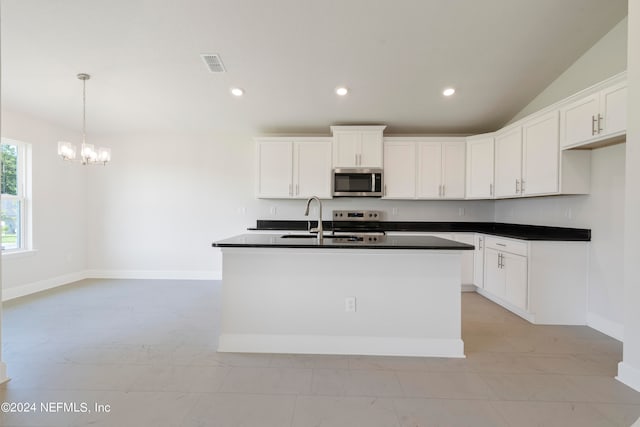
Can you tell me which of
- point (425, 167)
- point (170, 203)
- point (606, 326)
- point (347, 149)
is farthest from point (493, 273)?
point (170, 203)

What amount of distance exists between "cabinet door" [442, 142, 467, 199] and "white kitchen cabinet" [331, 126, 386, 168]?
105cm

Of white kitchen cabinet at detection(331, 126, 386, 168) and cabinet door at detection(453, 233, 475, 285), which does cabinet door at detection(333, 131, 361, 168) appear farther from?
cabinet door at detection(453, 233, 475, 285)

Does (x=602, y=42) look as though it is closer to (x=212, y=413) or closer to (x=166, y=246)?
(x=212, y=413)

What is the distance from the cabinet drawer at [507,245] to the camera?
3.26 meters

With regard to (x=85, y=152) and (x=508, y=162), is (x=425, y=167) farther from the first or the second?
(x=85, y=152)

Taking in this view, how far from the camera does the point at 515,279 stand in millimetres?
3377

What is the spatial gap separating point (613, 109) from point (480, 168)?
1.81m

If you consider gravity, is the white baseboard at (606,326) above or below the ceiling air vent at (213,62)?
below

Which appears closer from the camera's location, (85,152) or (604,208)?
(604,208)

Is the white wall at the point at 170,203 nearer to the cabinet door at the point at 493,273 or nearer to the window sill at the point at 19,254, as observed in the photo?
the window sill at the point at 19,254

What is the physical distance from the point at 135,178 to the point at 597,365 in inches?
251

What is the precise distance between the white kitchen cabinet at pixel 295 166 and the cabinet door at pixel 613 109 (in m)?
3.13

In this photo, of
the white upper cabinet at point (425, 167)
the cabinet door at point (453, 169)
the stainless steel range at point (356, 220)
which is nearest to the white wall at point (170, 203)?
the stainless steel range at point (356, 220)

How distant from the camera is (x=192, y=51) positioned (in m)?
3.18
